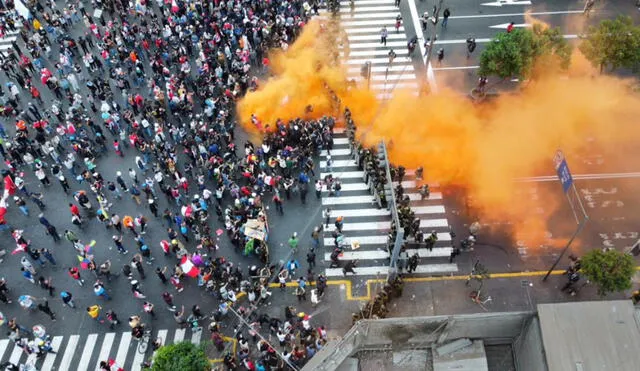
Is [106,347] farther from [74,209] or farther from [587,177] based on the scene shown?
[587,177]

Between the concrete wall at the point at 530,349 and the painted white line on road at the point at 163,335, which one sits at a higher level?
the painted white line on road at the point at 163,335

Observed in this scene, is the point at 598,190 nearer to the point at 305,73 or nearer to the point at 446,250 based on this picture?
the point at 446,250

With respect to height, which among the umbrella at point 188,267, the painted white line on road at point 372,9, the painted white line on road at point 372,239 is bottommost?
the umbrella at point 188,267

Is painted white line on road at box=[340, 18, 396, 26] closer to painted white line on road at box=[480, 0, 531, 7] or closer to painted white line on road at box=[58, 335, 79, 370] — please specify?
painted white line on road at box=[480, 0, 531, 7]

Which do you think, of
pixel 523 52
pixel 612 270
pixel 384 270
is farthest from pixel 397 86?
pixel 612 270

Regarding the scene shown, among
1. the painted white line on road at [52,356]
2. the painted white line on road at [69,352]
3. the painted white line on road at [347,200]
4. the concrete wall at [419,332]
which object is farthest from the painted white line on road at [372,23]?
the painted white line on road at [52,356]

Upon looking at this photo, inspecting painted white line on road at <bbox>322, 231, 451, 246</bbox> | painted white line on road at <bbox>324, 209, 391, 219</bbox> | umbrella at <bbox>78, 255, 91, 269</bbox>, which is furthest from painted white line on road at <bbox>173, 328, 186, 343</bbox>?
painted white line on road at <bbox>324, 209, 391, 219</bbox>

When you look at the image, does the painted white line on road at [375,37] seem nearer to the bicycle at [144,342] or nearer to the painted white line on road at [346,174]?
the painted white line on road at [346,174]
